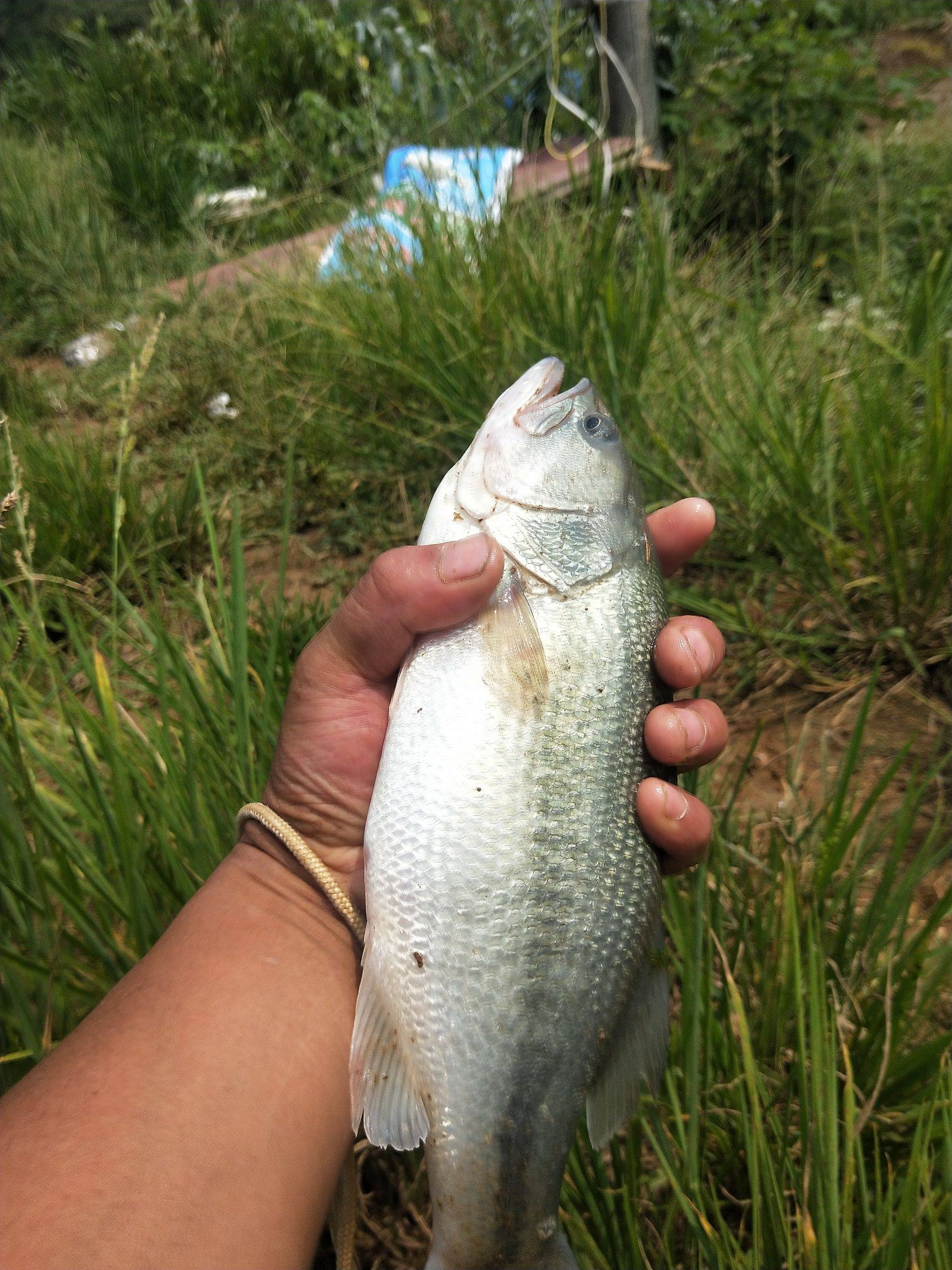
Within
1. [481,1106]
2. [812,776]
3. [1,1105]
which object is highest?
[1,1105]

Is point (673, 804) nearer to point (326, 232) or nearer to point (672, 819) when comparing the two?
point (672, 819)

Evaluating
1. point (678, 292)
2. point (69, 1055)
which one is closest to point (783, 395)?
point (678, 292)

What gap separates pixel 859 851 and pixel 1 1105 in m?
1.61

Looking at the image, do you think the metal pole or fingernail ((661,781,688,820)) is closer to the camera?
fingernail ((661,781,688,820))

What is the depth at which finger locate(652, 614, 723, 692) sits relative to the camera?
54.9 inches

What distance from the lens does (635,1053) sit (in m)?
1.23

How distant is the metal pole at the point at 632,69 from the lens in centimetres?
445

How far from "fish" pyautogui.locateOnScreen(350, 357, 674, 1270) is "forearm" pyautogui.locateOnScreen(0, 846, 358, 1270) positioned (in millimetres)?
148

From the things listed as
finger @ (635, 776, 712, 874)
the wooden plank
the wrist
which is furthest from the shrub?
the wrist

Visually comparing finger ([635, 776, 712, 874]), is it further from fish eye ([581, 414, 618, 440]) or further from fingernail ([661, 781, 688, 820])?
fish eye ([581, 414, 618, 440])

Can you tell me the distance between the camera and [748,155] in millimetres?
4801

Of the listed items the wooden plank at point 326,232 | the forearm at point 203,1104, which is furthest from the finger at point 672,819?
the wooden plank at point 326,232

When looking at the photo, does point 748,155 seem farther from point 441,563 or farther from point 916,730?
point 441,563

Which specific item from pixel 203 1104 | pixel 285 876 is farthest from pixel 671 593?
pixel 203 1104
